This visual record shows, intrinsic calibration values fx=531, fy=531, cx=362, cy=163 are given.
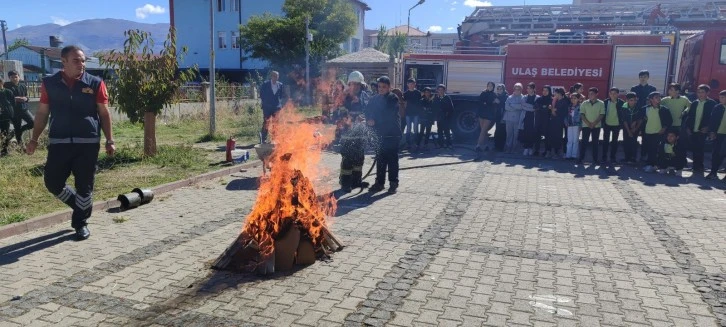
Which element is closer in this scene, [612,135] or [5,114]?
[5,114]

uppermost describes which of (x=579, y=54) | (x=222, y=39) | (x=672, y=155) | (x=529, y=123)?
(x=222, y=39)

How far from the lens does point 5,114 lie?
1125cm

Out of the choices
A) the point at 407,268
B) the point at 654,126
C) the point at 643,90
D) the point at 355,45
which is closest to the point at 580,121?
the point at 654,126

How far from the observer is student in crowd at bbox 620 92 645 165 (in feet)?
39.3

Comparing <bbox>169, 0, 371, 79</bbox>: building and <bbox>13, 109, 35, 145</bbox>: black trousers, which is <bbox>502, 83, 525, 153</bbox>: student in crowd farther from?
<bbox>169, 0, 371, 79</bbox>: building

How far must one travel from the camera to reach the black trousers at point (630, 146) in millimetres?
12227

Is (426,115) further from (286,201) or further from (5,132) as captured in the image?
(5,132)

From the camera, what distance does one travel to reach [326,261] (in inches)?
213

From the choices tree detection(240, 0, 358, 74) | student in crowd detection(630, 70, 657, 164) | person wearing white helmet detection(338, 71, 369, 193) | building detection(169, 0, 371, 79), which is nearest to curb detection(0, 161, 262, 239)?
person wearing white helmet detection(338, 71, 369, 193)

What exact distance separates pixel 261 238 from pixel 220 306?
967 millimetres

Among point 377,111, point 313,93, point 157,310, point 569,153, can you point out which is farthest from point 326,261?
point 313,93

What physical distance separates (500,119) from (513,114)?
49 centimetres

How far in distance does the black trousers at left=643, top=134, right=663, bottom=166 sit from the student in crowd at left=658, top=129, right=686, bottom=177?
0.20m

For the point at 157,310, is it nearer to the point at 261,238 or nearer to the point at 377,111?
the point at 261,238
